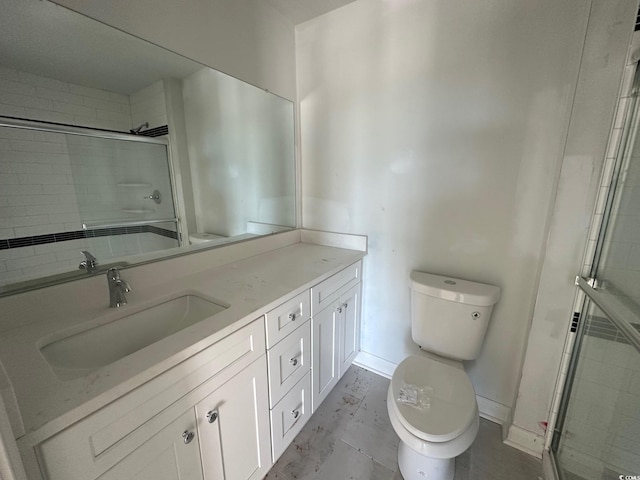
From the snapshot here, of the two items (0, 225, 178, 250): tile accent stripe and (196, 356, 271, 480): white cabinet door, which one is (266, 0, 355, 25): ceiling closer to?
(0, 225, 178, 250): tile accent stripe

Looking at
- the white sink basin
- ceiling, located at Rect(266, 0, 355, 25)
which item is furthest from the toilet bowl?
ceiling, located at Rect(266, 0, 355, 25)

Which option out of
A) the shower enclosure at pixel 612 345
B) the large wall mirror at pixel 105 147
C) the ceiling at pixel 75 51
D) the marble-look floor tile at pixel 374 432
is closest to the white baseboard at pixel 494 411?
the shower enclosure at pixel 612 345

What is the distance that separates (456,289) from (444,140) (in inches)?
30.7

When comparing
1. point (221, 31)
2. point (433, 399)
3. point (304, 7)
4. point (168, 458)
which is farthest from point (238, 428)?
point (304, 7)

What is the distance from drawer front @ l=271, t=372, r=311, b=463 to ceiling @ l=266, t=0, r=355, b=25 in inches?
81.7

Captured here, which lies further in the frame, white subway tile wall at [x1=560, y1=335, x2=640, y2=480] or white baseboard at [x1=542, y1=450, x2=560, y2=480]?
white baseboard at [x1=542, y1=450, x2=560, y2=480]

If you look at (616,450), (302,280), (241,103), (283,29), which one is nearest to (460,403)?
(616,450)

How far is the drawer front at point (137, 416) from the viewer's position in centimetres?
54

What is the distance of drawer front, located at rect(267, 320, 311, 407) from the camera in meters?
1.08

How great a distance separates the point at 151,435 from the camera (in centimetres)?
69

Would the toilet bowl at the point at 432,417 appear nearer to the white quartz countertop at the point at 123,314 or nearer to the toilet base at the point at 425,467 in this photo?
the toilet base at the point at 425,467

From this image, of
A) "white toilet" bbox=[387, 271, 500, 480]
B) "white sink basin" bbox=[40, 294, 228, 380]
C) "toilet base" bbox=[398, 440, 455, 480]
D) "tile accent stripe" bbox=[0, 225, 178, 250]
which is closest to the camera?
"white sink basin" bbox=[40, 294, 228, 380]

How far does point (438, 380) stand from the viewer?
120 centimetres

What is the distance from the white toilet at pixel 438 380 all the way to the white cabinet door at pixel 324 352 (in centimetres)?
39
